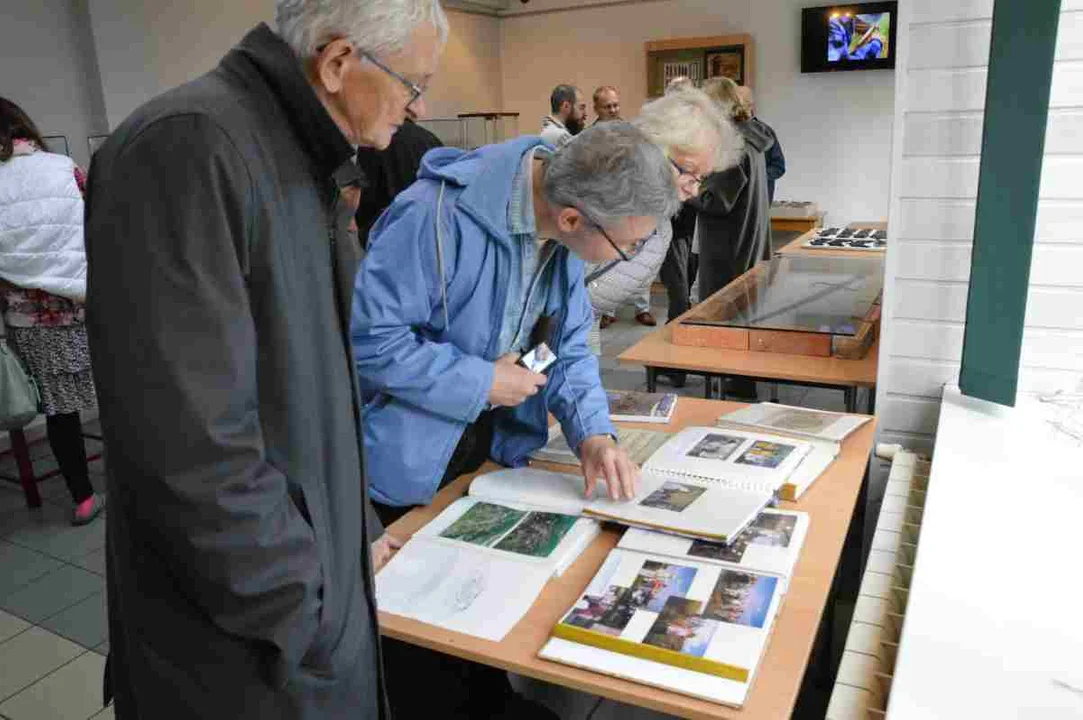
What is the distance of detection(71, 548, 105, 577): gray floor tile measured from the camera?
2998 millimetres

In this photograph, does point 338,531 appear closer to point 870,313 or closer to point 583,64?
point 870,313

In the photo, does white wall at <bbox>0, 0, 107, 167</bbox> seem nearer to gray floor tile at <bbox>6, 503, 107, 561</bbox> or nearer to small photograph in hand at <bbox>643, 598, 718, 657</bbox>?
gray floor tile at <bbox>6, 503, 107, 561</bbox>

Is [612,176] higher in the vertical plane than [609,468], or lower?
higher

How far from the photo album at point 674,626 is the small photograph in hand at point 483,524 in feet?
0.71

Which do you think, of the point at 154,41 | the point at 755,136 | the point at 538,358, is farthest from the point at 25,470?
the point at 755,136

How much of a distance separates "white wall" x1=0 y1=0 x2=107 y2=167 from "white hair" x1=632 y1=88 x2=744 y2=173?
3.29m

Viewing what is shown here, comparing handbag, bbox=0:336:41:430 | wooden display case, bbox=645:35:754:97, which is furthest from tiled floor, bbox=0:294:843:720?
wooden display case, bbox=645:35:754:97

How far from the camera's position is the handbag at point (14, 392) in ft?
10.0

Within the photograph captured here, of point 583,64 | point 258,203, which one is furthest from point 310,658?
point 583,64

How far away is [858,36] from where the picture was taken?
6352mm

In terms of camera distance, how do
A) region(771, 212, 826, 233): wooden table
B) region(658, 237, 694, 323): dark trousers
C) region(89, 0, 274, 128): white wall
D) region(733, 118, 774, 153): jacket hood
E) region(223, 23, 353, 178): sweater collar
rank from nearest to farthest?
region(223, 23, 353, 178): sweater collar, region(733, 118, 774, 153): jacket hood, region(89, 0, 274, 128): white wall, region(658, 237, 694, 323): dark trousers, region(771, 212, 826, 233): wooden table

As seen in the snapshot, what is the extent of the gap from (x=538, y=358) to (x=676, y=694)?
733 mm

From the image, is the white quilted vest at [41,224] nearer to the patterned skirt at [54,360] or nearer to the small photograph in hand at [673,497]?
the patterned skirt at [54,360]

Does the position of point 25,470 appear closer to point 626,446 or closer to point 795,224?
point 626,446
